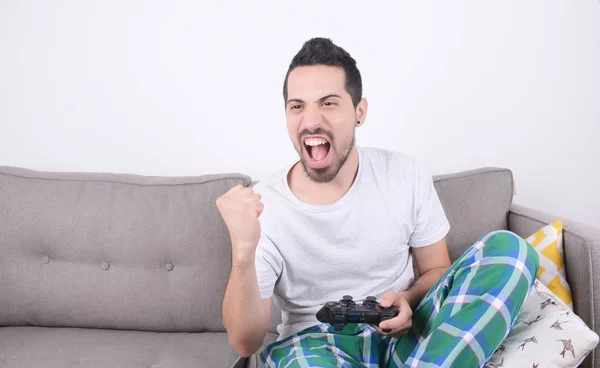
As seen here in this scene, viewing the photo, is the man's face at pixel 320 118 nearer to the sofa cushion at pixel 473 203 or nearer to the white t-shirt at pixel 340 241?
the white t-shirt at pixel 340 241

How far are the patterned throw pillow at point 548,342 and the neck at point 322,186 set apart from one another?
52cm

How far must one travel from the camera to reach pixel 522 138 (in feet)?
6.28

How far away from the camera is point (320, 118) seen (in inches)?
50.9

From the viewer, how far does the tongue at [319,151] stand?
132 cm

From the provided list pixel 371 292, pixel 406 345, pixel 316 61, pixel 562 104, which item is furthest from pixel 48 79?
pixel 562 104

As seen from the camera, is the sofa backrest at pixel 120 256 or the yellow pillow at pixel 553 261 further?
the sofa backrest at pixel 120 256

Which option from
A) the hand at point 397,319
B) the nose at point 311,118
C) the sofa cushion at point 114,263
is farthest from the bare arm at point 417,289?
the sofa cushion at point 114,263

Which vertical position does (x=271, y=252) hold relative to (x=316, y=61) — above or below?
below

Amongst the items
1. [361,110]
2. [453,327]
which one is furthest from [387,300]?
[361,110]

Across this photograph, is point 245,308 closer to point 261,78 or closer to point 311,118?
point 311,118

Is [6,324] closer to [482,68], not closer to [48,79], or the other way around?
[48,79]

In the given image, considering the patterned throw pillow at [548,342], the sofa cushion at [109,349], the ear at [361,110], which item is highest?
the ear at [361,110]

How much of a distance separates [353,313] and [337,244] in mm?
257

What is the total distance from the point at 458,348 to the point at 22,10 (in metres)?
1.85
